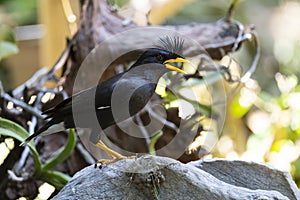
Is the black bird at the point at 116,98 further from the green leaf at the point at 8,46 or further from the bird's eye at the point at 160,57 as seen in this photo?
the green leaf at the point at 8,46

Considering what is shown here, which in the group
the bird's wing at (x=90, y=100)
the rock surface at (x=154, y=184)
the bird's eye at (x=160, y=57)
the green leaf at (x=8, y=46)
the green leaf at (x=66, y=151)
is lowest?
the green leaf at (x=66, y=151)

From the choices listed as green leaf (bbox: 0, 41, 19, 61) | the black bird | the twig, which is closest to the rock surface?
the black bird

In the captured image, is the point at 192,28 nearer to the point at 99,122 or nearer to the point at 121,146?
the point at 121,146

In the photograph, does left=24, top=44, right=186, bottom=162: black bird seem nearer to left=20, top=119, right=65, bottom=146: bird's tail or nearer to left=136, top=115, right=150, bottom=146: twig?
left=20, top=119, right=65, bottom=146: bird's tail

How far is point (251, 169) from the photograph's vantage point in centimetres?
121

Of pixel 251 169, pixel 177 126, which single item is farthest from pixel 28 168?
pixel 251 169

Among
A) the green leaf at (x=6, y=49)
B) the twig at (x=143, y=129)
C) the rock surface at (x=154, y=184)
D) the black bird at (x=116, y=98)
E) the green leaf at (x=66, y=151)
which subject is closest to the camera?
the rock surface at (x=154, y=184)

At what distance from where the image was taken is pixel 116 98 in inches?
47.3

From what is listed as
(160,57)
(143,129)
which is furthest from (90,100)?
(143,129)

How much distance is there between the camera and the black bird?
3.95ft

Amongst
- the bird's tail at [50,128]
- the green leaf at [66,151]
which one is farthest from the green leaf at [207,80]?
Answer: the bird's tail at [50,128]

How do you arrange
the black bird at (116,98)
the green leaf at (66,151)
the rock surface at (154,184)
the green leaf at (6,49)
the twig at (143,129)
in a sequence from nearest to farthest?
1. the rock surface at (154,184)
2. the black bird at (116,98)
3. the green leaf at (66,151)
4. the twig at (143,129)
5. the green leaf at (6,49)

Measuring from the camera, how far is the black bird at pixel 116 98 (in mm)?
1203

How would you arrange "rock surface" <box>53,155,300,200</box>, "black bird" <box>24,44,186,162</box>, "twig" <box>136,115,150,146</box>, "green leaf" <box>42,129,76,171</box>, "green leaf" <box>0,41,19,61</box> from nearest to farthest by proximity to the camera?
"rock surface" <box>53,155,300,200</box> < "black bird" <box>24,44,186,162</box> < "green leaf" <box>42,129,76,171</box> < "twig" <box>136,115,150,146</box> < "green leaf" <box>0,41,19,61</box>
